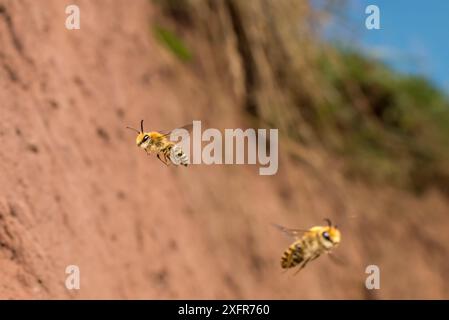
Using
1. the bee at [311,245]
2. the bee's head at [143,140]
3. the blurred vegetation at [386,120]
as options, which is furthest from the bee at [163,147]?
the blurred vegetation at [386,120]

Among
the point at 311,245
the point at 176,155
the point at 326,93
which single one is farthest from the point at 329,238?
the point at 326,93

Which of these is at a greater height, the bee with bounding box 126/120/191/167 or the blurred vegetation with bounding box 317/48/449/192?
the blurred vegetation with bounding box 317/48/449/192

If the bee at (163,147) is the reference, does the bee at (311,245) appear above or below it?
below

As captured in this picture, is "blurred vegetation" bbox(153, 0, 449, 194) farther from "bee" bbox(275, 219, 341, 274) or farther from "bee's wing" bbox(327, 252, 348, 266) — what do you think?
"bee" bbox(275, 219, 341, 274)

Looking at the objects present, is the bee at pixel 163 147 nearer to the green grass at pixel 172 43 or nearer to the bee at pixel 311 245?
the bee at pixel 311 245

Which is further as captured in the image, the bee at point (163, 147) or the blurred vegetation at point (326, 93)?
the blurred vegetation at point (326, 93)

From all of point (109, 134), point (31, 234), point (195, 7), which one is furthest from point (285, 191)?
point (31, 234)

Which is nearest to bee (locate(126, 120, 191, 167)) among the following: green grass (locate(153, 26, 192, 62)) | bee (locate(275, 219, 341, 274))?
bee (locate(275, 219, 341, 274))
